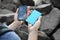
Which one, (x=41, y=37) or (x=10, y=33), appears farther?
(x=41, y=37)

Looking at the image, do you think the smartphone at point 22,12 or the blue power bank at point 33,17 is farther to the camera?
the smartphone at point 22,12

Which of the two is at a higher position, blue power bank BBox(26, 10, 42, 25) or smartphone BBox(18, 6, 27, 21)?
blue power bank BBox(26, 10, 42, 25)

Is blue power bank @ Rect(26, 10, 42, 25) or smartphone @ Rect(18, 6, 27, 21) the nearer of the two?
blue power bank @ Rect(26, 10, 42, 25)

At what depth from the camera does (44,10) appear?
3582mm

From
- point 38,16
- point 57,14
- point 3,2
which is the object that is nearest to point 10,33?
point 38,16

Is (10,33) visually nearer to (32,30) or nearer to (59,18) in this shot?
(32,30)

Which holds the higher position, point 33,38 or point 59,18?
point 33,38

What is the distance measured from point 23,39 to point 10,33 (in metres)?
1.55

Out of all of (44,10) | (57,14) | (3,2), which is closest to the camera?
(57,14)

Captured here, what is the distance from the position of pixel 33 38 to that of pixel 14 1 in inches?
Answer: 93.0

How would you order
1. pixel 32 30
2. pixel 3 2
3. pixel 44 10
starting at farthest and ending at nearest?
pixel 3 2, pixel 44 10, pixel 32 30

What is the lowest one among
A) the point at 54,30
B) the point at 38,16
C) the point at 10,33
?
the point at 54,30

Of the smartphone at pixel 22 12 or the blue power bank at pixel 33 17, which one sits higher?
the blue power bank at pixel 33 17

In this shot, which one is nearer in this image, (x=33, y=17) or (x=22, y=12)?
(x=33, y=17)
